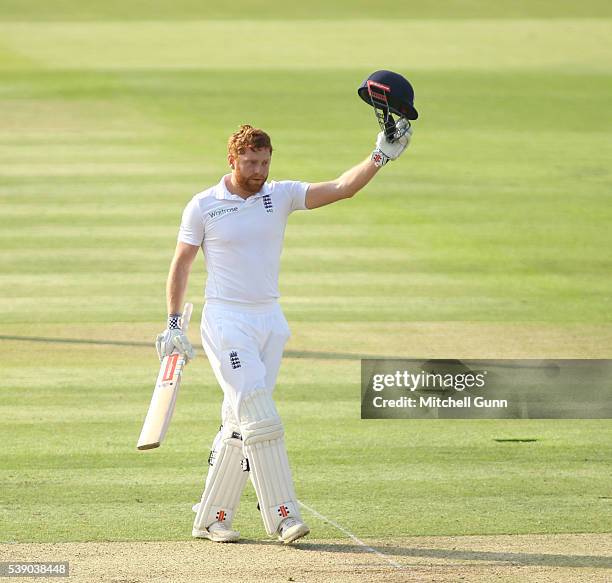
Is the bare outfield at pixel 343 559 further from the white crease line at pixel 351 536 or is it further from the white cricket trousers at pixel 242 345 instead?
the white cricket trousers at pixel 242 345

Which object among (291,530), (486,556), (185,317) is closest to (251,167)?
(185,317)

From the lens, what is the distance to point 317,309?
15.0m

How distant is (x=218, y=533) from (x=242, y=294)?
1303mm

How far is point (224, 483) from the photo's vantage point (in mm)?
7793

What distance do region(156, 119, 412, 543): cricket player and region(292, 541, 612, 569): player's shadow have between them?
0.23 m

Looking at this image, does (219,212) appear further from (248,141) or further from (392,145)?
(392,145)

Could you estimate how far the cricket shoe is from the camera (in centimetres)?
743

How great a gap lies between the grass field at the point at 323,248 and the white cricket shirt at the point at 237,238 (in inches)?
54.5

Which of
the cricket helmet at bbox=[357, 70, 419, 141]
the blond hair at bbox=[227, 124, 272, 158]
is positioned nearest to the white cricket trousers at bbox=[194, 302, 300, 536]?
the blond hair at bbox=[227, 124, 272, 158]

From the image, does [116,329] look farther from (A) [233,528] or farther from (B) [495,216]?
(B) [495,216]

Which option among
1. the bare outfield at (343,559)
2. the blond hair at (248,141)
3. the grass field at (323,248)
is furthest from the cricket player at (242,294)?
the grass field at (323,248)

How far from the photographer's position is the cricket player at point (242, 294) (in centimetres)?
755

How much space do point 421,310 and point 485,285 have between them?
1.56 metres

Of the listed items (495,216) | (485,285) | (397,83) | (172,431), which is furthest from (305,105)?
(397,83)
